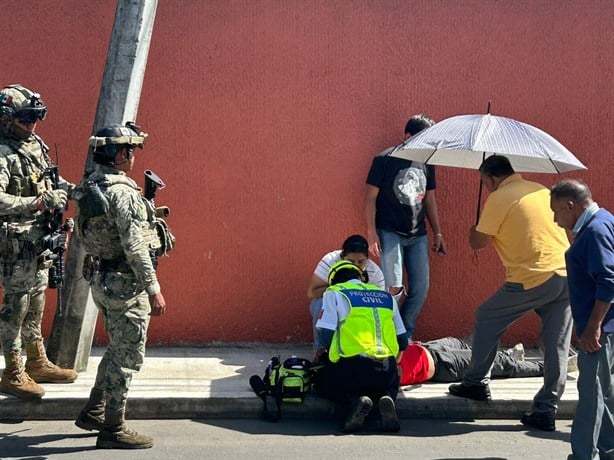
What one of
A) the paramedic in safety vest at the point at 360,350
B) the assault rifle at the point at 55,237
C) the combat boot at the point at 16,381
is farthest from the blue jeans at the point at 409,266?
the combat boot at the point at 16,381

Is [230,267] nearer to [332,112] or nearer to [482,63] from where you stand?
[332,112]

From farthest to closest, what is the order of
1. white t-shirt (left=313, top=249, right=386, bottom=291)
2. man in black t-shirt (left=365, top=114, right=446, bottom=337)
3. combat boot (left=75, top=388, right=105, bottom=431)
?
man in black t-shirt (left=365, top=114, right=446, bottom=337)
white t-shirt (left=313, top=249, right=386, bottom=291)
combat boot (left=75, top=388, right=105, bottom=431)

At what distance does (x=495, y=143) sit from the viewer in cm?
645

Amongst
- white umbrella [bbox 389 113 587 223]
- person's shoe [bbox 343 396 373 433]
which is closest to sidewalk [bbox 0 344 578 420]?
person's shoe [bbox 343 396 373 433]

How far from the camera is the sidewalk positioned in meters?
6.45

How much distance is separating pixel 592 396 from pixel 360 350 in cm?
156

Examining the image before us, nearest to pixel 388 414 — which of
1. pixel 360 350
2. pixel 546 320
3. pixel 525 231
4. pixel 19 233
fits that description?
pixel 360 350

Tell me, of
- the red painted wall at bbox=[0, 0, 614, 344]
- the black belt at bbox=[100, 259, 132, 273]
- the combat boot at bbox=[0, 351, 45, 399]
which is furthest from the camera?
the red painted wall at bbox=[0, 0, 614, 344]

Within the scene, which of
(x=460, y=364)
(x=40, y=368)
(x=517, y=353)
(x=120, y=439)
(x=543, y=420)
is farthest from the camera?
(x=517, y=353)

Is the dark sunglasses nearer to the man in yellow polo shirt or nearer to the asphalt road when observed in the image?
the asphalt road

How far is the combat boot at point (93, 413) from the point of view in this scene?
595 centimetres

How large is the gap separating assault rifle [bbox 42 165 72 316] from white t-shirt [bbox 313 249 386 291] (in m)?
1.93

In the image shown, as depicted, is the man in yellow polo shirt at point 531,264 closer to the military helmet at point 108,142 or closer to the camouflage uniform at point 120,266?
the camouflage uniform at point 120,266

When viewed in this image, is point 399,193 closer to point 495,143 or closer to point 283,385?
point 495,143
